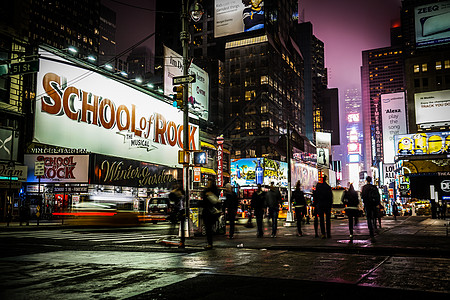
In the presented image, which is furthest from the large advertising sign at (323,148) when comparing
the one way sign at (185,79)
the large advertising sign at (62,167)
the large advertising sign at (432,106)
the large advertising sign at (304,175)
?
the one way sign at (185,79)

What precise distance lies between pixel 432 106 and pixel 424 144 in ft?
23.4

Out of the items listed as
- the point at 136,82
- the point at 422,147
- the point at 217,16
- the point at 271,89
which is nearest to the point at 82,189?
the point at 136,82

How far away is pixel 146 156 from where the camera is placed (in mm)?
39875

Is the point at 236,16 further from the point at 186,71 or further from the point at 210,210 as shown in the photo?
the point at 210,210

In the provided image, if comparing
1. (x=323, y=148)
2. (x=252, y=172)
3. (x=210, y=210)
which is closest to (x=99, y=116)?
(x=210, y=210)

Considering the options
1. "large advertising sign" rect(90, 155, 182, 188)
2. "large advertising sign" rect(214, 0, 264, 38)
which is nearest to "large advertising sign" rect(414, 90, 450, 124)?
"large advertising sign" rect(90, 155, 182, 188)

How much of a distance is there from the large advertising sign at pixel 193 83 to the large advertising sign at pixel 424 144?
29.6m

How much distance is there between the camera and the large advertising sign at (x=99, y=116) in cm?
2886

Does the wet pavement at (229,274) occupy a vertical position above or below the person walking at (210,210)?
below

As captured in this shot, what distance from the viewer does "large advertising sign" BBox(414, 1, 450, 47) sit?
230 ft

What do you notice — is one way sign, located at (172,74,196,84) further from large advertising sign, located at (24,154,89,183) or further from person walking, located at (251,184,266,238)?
large advertising sign, located at (24,154,89,183)

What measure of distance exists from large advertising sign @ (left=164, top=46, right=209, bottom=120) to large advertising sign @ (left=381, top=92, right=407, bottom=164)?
46.1 m

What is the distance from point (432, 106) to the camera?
58.6 m

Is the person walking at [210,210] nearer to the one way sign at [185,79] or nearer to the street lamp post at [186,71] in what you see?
the street lamp post at [186,71]
